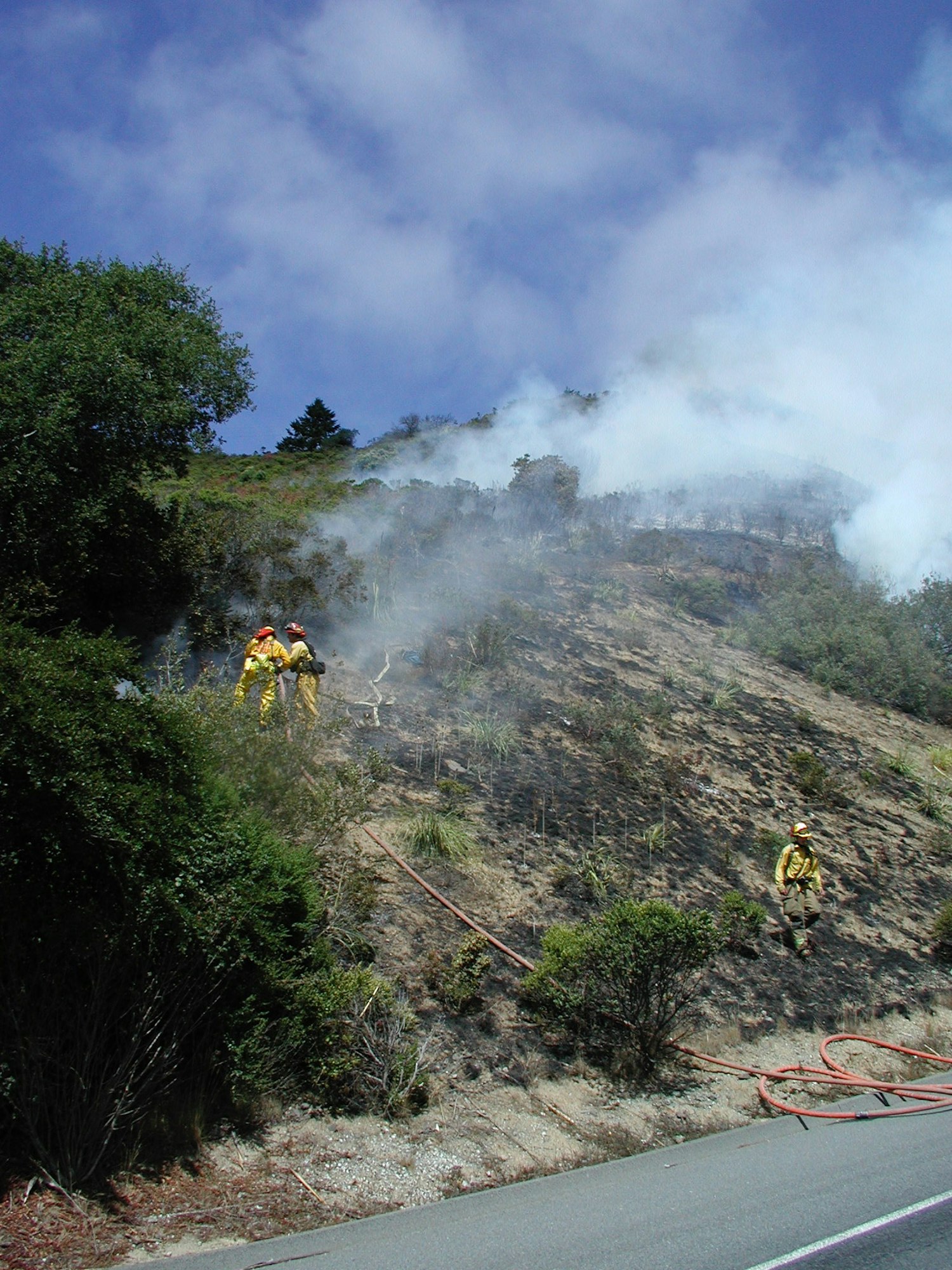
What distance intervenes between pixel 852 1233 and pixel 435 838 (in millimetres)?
5137

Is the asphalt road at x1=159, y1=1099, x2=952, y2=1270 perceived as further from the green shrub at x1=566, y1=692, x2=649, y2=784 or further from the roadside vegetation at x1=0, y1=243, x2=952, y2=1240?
the green shrub at x1=566, y1=692, x2=649, y2=784

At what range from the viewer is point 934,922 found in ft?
37.7

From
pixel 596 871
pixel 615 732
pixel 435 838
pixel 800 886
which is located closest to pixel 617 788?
pixel 615 732

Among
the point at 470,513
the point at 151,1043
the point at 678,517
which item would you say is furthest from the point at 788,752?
the point at 678,517

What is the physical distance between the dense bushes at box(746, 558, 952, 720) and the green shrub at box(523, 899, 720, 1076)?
1444cm

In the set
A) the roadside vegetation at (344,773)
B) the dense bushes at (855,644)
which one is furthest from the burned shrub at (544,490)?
the dense bushes at (855,644)

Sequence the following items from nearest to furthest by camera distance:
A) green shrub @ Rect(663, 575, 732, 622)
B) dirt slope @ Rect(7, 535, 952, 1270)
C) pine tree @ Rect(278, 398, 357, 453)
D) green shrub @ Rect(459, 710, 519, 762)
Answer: dirt slope @ Rect(7, 535, 952, 1270) → green shrub @ Rect(459, 710, 519, 762) → green shrub @ Rect(663, 575, 732, 622) → pine tree @ Rect(278, 398, 357, 453)

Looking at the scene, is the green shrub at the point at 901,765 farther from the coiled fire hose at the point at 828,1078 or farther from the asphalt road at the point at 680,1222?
the asphalt road at the point at 680,1222

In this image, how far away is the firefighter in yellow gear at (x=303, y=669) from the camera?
31.1 feet

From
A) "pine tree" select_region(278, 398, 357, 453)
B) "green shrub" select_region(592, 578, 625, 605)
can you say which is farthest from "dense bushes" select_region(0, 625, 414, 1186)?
"pine tree" select_region(278, 398, 357, 453)

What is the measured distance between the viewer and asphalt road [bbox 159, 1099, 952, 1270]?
4.09 metres

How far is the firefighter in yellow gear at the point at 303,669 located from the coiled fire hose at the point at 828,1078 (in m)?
1.80

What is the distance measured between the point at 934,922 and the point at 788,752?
169 inches

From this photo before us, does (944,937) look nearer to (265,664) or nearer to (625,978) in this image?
(625,978)
